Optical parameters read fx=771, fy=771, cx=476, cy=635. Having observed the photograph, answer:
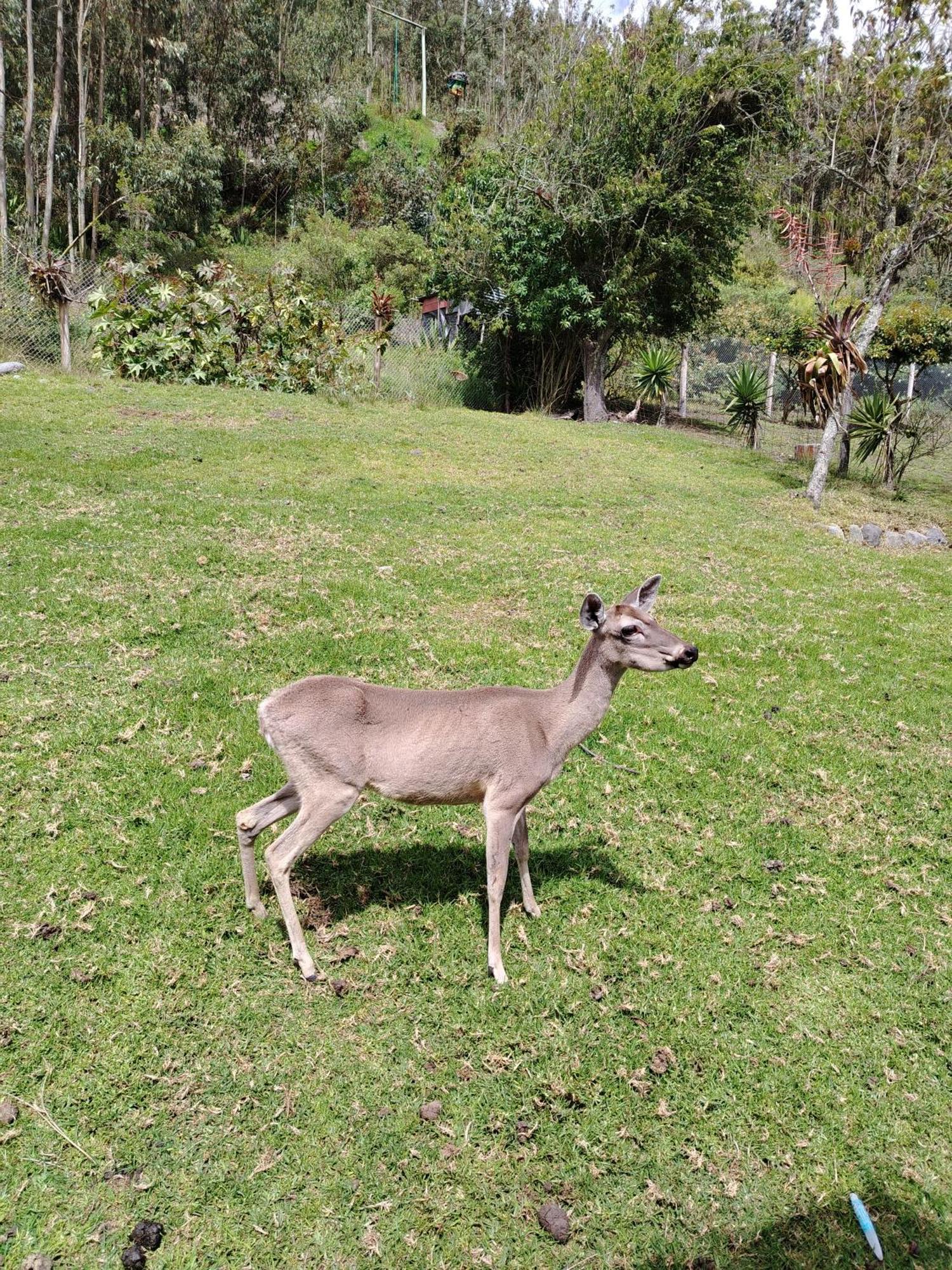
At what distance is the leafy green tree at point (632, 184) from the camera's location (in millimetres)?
20656

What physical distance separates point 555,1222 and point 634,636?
2.48 m

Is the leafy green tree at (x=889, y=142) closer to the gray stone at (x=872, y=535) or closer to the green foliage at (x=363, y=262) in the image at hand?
the gray stone at (x=872, y=535)

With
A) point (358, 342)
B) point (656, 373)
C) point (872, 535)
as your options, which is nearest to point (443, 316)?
point (656, 373)

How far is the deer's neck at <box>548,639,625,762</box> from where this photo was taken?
407 cm

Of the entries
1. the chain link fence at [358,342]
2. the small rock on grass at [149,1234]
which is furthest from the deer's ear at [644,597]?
the chain link fence at [358,342]

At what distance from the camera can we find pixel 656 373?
24.5 metres

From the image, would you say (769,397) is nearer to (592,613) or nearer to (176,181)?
(592,613)

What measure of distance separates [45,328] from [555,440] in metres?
12.4

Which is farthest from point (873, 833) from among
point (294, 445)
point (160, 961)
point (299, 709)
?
point (294, 445)

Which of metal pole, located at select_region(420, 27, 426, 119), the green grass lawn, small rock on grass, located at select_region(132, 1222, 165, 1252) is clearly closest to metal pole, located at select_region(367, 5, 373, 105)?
metal pole, located at select_region(420, 27, 426, 119)

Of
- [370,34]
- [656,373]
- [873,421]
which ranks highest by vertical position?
[370,34]

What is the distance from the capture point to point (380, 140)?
56.8 m

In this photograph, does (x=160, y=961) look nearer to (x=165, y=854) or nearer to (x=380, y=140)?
(x=165, y=854)

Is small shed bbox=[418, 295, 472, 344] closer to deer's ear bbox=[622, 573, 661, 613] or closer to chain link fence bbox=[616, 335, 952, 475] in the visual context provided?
chain link fence bbox=[616, 335, 952, 475]
